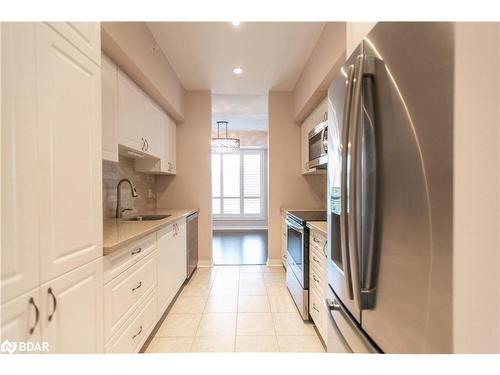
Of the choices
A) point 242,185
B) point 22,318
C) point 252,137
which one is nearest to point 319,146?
point 22,318

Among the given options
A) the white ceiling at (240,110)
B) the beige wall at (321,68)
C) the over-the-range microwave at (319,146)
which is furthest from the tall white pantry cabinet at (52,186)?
the white ceiling at (240,110)

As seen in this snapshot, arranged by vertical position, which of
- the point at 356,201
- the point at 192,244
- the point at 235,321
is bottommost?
the point at 235,321

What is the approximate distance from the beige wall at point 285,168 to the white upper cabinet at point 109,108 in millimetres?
2303

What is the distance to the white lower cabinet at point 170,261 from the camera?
194cm

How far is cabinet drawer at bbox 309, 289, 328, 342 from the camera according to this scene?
1.62 m

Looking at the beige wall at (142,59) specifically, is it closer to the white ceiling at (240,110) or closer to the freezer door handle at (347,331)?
the white ceiling at (240,110)

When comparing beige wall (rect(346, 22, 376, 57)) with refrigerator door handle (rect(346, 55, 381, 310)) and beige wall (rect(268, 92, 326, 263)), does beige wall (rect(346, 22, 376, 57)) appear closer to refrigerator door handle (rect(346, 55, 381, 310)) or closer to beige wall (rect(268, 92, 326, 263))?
refrigerator door handle (rect(346, 55, 381, 310))

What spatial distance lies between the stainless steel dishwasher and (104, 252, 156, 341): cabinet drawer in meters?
1.09

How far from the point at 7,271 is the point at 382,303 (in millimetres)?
1165

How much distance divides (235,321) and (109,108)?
210 cm

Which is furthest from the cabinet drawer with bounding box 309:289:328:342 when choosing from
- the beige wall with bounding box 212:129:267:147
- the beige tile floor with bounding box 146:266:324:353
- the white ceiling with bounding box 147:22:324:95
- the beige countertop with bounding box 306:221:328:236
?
the beige wall with bounding box 212:129:267:147

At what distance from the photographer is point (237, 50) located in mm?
2459

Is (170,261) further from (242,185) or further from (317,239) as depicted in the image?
(242,185)
